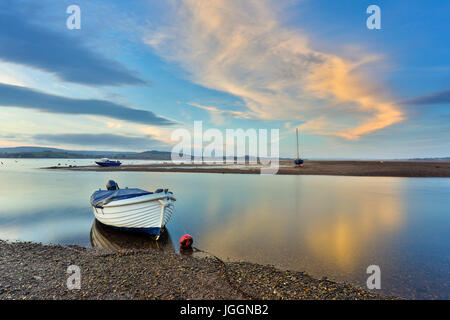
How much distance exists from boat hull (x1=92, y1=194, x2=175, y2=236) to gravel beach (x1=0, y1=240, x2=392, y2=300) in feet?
7.88

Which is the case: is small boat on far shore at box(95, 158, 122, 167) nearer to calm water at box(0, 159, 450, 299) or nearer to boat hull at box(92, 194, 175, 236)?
calm water at box(0, 159, 450, 299)

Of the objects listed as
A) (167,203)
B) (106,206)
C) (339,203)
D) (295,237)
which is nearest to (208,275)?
(167,203)

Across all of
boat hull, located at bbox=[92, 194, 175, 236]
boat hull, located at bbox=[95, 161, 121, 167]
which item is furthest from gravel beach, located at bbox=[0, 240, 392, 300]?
boat hull, located at bbox=[95, 161, 121, 167]

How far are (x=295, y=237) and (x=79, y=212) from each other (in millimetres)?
15421

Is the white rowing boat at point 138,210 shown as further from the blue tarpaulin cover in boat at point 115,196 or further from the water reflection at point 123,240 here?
the water reflection at point 123,240

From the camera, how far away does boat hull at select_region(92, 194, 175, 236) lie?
1099 centimetres

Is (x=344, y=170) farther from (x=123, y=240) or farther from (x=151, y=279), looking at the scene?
(x=151, y=279)

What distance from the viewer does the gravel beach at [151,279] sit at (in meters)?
5.83

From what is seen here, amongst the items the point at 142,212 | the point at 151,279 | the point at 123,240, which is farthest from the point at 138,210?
the point at 151,279

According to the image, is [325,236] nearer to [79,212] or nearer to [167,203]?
[167,203]

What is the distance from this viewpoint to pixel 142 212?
11031mm

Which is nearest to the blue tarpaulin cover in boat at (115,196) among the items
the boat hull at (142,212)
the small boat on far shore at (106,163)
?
the boat hull at (142,212)

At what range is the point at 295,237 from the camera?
1163cm
